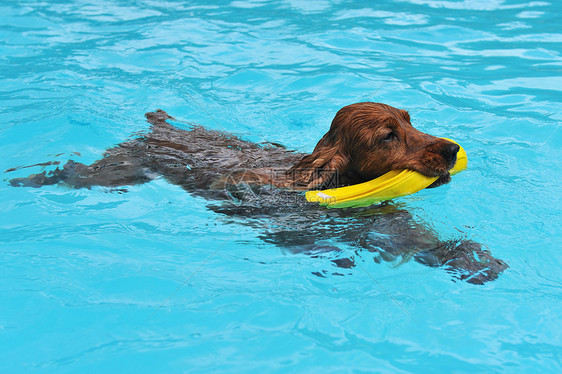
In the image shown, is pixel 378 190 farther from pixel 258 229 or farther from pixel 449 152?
pixel 258 229

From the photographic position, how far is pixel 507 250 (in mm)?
4270

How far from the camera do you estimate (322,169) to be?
4543 millimetres

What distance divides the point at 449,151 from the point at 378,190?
0.59 meters

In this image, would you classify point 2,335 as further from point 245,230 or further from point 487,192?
point 487,192

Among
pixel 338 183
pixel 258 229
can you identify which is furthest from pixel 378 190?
pixel 258 229

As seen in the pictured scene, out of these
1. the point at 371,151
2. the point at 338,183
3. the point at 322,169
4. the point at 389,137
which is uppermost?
the point at 389,137

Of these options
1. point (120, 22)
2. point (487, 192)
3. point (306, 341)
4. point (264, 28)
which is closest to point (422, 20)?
point (264, 28)

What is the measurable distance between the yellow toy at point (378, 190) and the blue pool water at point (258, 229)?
44cm

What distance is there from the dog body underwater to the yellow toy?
72 mm

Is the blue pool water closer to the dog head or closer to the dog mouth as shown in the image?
the dog mouth

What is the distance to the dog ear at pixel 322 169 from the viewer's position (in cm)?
454

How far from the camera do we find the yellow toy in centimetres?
424

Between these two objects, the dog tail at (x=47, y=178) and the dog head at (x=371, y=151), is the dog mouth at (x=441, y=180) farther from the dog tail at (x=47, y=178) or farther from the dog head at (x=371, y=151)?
the dog tail at (x=47, y=178)

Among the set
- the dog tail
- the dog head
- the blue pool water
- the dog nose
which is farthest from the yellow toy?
the dog tail
